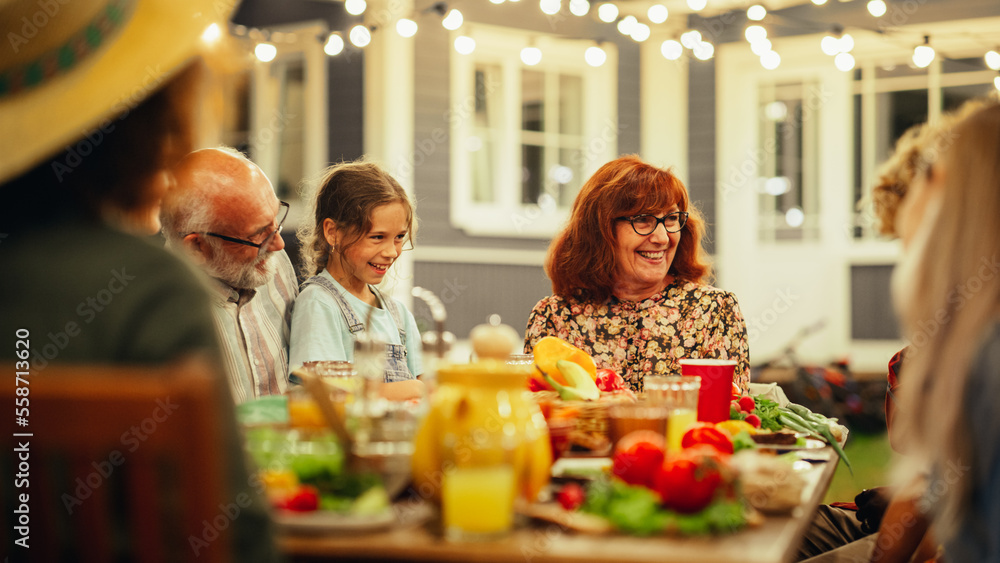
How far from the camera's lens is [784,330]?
958 cm

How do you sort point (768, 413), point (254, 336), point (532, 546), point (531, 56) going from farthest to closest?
point (531, 56), point (254, 336), point (768, 413), point (532, 546)

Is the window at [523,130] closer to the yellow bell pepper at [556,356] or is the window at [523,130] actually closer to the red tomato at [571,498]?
the yellow bell pepper at [556,356]

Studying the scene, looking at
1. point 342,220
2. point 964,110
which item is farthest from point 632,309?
point 964,110

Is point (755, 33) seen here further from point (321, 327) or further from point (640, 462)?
point (640, 462)

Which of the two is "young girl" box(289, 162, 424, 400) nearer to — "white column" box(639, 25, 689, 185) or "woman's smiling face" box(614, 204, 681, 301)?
"woman's smiling face" box(614, 204, 681, 301)

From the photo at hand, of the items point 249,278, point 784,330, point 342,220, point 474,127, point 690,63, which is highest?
point 690,63

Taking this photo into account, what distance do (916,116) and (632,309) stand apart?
6.94 meters

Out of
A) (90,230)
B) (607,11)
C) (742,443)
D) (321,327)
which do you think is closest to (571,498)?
(742,443)

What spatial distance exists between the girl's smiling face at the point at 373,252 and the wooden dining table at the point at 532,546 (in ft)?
5.64

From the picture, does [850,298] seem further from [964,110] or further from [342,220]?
[964,110]

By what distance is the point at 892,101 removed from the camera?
30.1 ft

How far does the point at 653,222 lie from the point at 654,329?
0.40 metres

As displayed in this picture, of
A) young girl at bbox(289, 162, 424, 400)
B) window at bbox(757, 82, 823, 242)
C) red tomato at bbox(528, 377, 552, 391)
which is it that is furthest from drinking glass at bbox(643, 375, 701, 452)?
window at bbox(757, 82, 823, 242)

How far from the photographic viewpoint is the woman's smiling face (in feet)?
11.1
